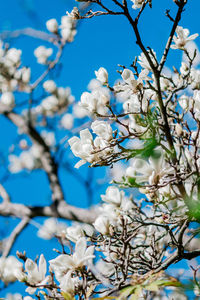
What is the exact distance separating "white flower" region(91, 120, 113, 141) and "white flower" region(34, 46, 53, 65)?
3330 mm

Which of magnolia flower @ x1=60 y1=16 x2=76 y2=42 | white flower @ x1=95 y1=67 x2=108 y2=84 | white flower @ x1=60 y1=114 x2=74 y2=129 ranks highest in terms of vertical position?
white flower @ x1=60 y1=114 x2=74 y2=129

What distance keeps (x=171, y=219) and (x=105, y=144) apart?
35 centimetres

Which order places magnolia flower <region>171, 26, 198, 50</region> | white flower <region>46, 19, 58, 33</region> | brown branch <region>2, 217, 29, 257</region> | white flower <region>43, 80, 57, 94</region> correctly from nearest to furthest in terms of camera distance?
magnolia flower <region>171, 26, 198, 50</region> < brown branch <region>2, 217, 29, 257</region> < white flower <region>46, 19, 58, 33</region> < white flower <region>43, 80, 57, 94</region>

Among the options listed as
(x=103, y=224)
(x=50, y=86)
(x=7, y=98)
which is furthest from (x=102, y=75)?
(x=50, y=86)

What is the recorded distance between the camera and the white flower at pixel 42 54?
168 inches

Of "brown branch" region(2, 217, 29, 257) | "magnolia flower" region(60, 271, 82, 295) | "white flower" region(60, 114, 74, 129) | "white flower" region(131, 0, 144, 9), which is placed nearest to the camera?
"magnolia flower" region(60, 271, 82, 295)

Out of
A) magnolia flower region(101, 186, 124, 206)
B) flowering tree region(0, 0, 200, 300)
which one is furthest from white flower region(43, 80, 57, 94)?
magnolia flower region(101, 186, 124, 206)

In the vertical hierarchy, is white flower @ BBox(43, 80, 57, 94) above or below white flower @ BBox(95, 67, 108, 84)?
above

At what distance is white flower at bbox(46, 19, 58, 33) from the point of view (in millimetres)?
3631

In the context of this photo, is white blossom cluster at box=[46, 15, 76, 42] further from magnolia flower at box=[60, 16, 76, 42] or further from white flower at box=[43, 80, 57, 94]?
white flower at box=[43, 80, 57, 94]

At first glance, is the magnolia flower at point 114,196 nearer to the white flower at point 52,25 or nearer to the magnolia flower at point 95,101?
the magnolia flower at point 95,101

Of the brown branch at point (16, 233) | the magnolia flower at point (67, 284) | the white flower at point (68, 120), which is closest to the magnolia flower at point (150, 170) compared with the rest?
the magnolia flower at point (67, 284)

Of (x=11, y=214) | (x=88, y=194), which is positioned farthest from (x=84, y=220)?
(x=11, y=214)

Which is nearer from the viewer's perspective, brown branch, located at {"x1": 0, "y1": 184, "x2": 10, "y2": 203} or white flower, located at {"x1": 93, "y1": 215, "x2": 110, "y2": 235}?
white flower, located at {"x1": 93, "y1": 215, "x2": 110, "y2": 235}
